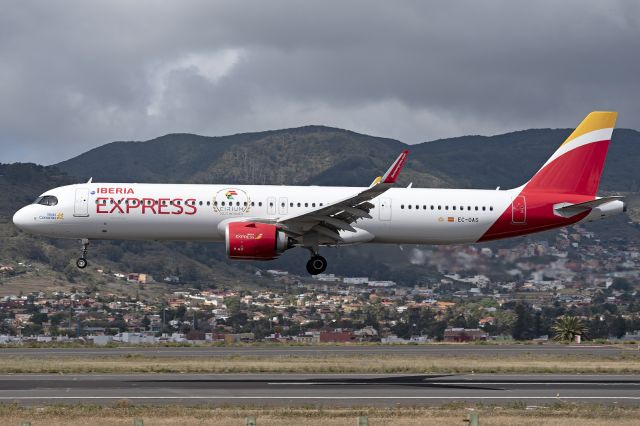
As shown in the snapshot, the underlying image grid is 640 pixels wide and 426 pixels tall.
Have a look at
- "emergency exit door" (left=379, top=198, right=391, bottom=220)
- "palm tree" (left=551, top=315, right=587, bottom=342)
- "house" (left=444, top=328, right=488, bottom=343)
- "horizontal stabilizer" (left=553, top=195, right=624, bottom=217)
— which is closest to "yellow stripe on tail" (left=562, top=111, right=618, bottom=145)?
"horizontal stabilizer" (left=553, top=195, right=624, bottom=217)

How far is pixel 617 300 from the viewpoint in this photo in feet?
389

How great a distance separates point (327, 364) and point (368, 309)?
83530 mm

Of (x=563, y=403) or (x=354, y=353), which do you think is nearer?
(x=563, y=403)

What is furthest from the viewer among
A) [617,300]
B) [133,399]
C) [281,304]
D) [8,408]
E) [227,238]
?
[281,304]

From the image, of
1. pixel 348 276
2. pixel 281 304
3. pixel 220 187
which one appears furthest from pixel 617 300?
pixel 220 187

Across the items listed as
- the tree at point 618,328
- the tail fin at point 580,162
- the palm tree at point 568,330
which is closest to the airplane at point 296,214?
the tail fin at point 580,162

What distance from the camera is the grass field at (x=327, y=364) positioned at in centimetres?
4366

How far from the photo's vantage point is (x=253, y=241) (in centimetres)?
4609

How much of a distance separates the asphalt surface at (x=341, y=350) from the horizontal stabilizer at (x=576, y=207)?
8.58m

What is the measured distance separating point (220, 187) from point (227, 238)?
11.5ft

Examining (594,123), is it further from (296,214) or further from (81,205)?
(81,205)

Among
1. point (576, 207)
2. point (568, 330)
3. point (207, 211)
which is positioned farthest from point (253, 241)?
Result: point (568, 330)

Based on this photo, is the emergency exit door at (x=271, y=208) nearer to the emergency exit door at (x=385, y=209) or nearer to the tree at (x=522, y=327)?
the emergency exit door at (x=385, y=209)

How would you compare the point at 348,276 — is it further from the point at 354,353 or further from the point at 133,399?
the point at 133,399
